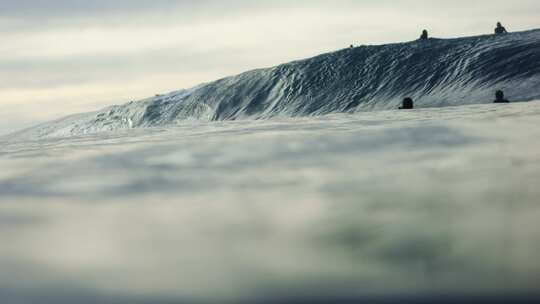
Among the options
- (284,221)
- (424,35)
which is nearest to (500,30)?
(424,35)

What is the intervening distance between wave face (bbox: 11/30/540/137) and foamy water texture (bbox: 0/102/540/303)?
23.0 metres

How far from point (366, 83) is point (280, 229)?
32928 millimetres

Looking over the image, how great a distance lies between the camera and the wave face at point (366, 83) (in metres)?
29.0

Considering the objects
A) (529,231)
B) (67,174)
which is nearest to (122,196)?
(67,174)

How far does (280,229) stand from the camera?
8.01ft

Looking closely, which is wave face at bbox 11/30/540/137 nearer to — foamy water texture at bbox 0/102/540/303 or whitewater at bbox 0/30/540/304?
whitewater at bbox 0/30/540/304

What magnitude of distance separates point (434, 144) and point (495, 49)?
29.0 metres

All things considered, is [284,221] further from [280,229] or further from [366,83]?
[366,83]

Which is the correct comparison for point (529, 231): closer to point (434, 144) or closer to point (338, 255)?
point (338, 255)

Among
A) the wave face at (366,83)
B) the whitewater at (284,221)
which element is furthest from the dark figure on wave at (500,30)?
the whitewater at (284,221)

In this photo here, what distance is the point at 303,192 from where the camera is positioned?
319 cm

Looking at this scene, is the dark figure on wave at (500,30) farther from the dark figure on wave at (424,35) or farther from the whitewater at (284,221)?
the whitewater at (284,221)

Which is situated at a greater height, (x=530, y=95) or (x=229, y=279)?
(x=229, y=279)

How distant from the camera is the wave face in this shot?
95.1ft
